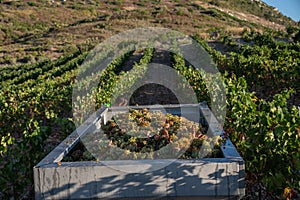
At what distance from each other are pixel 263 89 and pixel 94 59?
515 inches

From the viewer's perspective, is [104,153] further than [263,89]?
No

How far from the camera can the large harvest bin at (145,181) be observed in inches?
139

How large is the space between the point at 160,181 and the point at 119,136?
1692 millimetres

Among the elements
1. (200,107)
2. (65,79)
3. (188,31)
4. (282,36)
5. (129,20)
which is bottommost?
(200,107)

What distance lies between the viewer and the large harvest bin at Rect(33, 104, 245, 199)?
3531 millimetres

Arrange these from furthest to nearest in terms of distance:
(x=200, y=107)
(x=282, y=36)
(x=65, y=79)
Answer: (x=282, y=36) → (x=65, y=79) → (x=200, y=107)

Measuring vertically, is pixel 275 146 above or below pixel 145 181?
above

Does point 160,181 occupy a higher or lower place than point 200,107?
lower

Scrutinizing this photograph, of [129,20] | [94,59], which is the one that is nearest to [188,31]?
[129,20]

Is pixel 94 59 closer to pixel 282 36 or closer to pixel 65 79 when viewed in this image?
pixel 65 79

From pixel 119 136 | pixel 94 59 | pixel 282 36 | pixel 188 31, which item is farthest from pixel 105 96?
pixel 188 31

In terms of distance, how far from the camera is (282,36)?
113 feet

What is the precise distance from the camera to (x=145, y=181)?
3.54m

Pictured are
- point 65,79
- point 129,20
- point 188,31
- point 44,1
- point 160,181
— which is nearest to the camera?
point 160,181
